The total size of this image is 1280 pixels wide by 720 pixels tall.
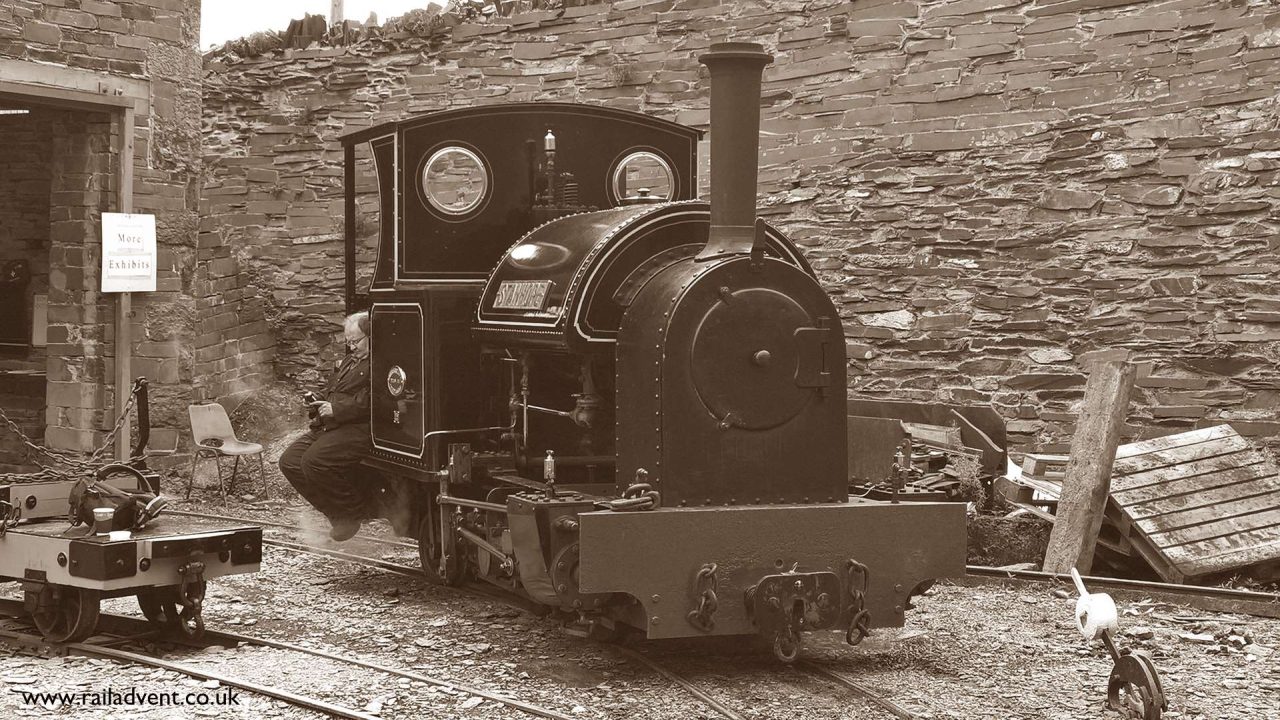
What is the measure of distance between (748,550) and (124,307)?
23.3 feet

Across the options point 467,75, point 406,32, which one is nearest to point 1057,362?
point 467,75

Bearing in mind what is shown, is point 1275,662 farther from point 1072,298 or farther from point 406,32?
point 406,32

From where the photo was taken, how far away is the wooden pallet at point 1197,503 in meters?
7.31

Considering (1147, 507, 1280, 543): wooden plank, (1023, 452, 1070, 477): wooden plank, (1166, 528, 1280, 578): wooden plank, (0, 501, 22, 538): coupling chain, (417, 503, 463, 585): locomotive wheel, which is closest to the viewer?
(0, 501, 22, 538): coupling chain

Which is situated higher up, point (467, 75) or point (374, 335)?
point (467, 75)

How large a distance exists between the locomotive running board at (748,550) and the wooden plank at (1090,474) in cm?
219

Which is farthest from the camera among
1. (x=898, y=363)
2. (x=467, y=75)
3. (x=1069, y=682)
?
(x=467, y=75)

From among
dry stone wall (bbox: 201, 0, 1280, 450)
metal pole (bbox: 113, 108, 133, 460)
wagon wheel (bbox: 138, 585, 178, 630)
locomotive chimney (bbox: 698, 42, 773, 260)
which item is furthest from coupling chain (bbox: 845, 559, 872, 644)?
metal pole (bbox: 113, 108, 133, 460)

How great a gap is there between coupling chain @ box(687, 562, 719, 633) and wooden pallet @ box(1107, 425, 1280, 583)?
330 centimetres

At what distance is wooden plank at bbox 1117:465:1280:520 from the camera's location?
762cm

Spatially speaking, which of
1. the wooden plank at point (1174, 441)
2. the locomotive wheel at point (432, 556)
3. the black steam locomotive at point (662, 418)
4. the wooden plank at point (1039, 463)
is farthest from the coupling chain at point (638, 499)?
the wooden plank at point (1039, 463)

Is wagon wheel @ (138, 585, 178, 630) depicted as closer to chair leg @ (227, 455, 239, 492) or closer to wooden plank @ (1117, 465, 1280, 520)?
chair leg @ (227, 455, 239, 492)

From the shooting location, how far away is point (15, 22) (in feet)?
32.1

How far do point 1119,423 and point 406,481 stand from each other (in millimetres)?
3978
